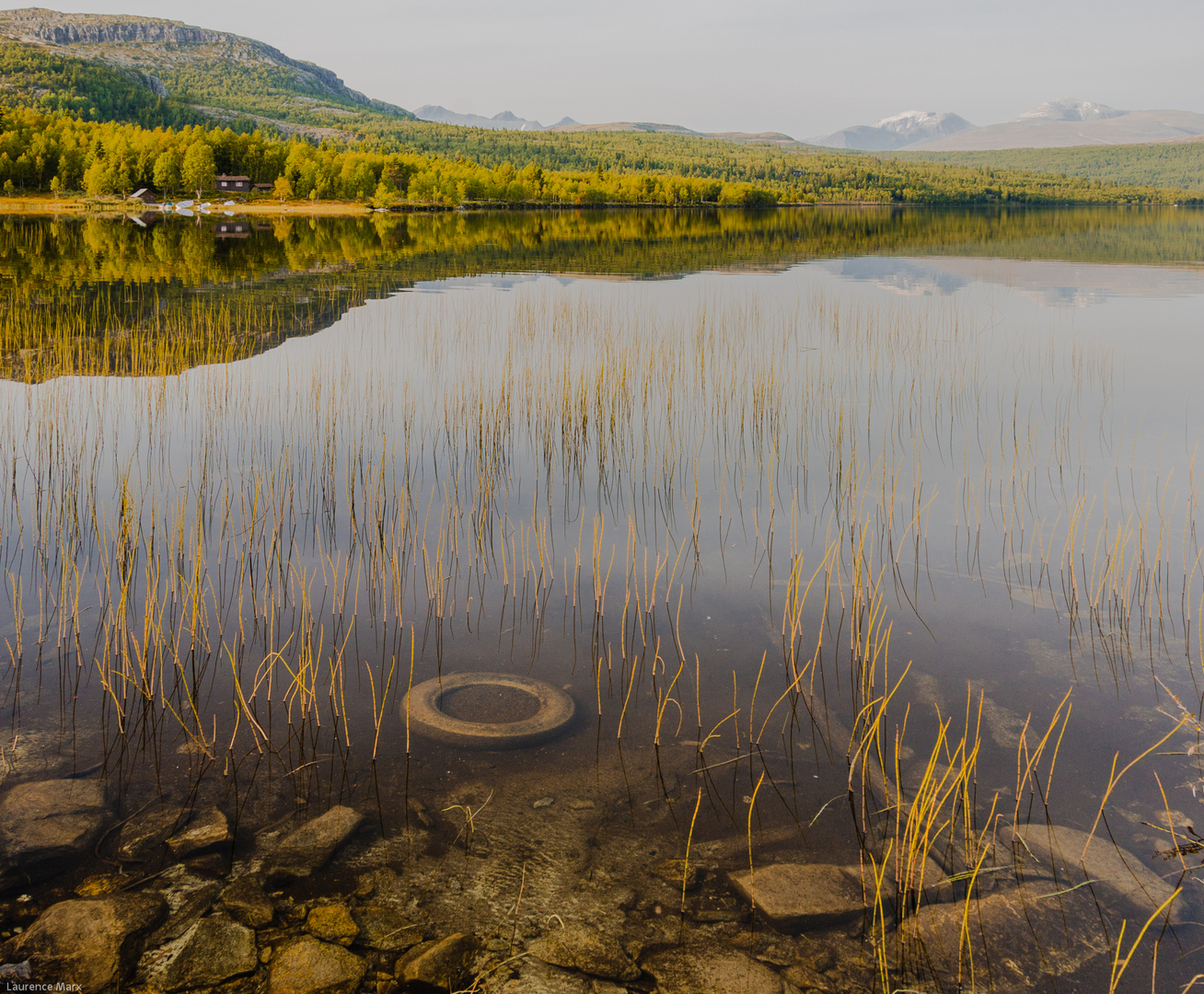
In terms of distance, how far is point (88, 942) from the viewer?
320 centimetres

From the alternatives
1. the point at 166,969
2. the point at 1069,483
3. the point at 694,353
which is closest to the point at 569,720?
the point at 166,969

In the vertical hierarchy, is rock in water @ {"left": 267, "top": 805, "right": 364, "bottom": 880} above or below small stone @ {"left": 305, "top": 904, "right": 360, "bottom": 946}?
above

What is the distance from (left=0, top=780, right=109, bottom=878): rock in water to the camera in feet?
11.9

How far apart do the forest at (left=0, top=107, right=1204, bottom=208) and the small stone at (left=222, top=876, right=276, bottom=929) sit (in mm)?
96365

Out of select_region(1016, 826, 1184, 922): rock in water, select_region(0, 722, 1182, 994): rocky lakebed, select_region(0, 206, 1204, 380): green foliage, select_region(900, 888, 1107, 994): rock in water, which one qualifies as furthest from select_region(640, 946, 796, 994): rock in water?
Result: select_region(0, 206, 1204, 380): green foliage

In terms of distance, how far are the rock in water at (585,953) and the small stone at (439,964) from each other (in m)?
0.26

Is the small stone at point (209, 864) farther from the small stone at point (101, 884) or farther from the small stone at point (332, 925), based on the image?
the small stone at point (332, 925)

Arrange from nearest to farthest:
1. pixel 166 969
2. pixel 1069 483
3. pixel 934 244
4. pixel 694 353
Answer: pixel 166 969, pixel 1069 483, pixel 694 353, pixel 934 244

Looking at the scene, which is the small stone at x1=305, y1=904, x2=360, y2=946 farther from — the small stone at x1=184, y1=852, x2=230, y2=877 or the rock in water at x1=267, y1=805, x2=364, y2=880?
the small stone at x1=184, y1=852, x2=230, y2=877

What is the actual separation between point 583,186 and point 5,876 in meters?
119

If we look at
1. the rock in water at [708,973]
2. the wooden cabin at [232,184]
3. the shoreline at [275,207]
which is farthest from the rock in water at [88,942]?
the wooden cabin at [232,184]

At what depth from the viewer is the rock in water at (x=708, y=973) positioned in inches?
126

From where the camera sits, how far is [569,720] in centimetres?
480

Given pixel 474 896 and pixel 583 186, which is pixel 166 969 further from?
pixel 583 186
